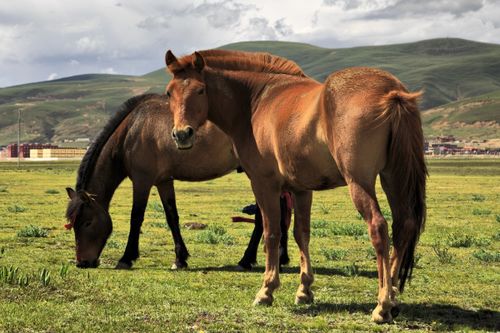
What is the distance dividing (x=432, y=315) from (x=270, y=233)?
237cm

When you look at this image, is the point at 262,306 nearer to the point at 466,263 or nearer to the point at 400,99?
the point at 400,99

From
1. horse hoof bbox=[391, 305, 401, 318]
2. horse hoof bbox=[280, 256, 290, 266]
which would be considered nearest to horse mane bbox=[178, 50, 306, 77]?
horse hoof bbox=[391, 305, 401, 318]

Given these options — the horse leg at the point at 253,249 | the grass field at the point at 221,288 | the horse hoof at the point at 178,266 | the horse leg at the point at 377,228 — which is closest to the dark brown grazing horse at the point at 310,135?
the horse leg at the point at 377,228

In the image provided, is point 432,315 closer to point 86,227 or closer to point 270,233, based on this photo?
point 270,233

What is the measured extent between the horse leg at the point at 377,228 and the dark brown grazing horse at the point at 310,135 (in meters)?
0.01

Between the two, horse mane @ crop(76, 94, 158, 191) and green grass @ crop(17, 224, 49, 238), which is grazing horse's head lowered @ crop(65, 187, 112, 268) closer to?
horse mane @ crop(76, 94, 158, 191)

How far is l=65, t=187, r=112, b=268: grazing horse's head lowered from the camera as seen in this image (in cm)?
1162

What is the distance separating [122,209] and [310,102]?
20.2 m

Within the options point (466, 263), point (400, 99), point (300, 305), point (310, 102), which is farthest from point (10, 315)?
point (466, 263)

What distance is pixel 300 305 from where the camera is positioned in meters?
8.55

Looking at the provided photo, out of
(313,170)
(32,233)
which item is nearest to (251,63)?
(313,170)

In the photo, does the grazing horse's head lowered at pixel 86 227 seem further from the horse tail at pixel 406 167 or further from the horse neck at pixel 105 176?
the horse tail at pixel 406 167

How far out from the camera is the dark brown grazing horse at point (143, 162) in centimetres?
1211

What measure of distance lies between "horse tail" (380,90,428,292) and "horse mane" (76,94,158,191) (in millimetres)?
6814
